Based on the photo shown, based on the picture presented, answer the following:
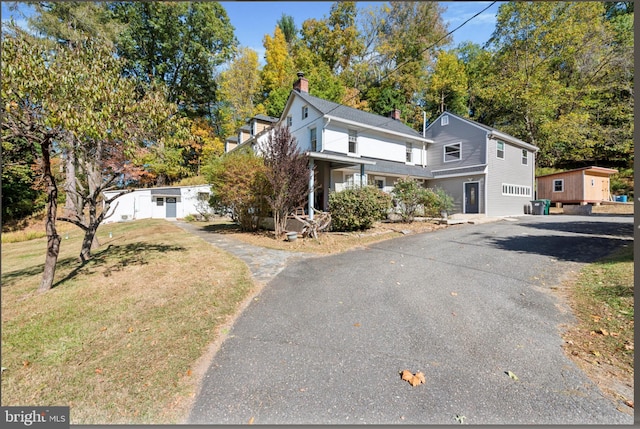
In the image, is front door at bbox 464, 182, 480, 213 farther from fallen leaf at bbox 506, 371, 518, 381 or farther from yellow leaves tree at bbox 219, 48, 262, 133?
yellow leaves tree at bbox 219, 48, 262, 133

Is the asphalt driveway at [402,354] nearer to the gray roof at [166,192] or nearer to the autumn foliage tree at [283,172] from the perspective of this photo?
the autumn foliage tree at [283,172]

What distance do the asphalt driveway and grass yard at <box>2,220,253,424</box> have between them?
1.54 feet

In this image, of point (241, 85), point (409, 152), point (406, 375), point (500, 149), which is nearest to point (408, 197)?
point (409, 152)

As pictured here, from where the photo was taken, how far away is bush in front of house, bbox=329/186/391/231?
36.5 ft

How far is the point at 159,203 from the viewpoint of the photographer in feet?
81.6

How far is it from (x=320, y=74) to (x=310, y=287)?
27187mm

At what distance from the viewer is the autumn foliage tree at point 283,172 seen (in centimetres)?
Result: 991

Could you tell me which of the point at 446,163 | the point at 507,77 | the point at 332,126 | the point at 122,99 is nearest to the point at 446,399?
the point at 122,99

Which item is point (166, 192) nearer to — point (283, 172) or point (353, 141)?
point (353, 141)

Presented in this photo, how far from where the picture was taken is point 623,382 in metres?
2.66

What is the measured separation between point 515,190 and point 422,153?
271 inches

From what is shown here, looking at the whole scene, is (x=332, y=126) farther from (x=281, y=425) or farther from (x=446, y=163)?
(x=281, y=425)

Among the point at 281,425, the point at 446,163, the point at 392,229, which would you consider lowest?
the point at 281,425

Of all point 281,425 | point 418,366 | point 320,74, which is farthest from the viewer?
point 320,74
